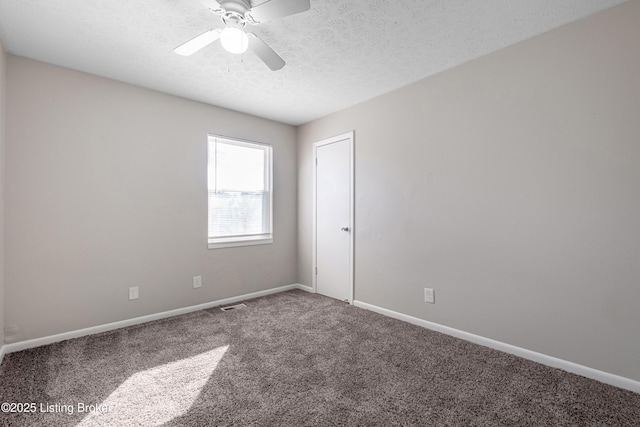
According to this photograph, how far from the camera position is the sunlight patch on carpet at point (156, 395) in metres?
1.68

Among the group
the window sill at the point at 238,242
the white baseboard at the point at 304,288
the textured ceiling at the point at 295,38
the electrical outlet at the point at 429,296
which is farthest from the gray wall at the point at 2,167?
the electrical outlet at the point at 429,296

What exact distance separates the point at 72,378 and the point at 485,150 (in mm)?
3587

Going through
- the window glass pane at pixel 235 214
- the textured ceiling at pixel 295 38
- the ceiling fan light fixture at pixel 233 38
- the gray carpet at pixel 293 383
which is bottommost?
the gray carpet at pixel 293 383

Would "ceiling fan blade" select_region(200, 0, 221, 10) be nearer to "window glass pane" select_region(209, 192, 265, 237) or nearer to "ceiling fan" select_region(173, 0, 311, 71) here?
"ceiling fan" select_region(173, 0, 311, 71)

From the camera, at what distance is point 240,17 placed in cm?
192

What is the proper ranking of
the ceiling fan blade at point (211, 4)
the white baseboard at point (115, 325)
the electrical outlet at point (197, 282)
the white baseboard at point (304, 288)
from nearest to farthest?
the ceiling fan blade at point (211, 4) → the white baseboard at point (115, 325) → the electrical outlet at point (197, 282) → the white baseboard at point (304, 288)

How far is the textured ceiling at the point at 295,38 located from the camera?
6.46ft

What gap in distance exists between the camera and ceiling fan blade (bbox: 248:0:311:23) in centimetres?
163

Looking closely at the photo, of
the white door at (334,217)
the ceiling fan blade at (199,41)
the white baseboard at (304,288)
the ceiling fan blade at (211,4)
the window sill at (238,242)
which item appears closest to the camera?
the ceiling fan blade at (211,4)

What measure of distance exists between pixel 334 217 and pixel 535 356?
8.08 feet

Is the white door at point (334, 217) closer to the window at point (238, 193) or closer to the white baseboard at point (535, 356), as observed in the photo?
the window at point (238, 193)

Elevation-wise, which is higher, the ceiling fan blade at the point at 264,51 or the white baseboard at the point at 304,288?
the ceiling fan blade at the point at 264,51

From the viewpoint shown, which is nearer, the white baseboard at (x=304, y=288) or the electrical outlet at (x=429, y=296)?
the electrical outlet at (x=429, y=296)

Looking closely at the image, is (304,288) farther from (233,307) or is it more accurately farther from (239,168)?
(239,168)
